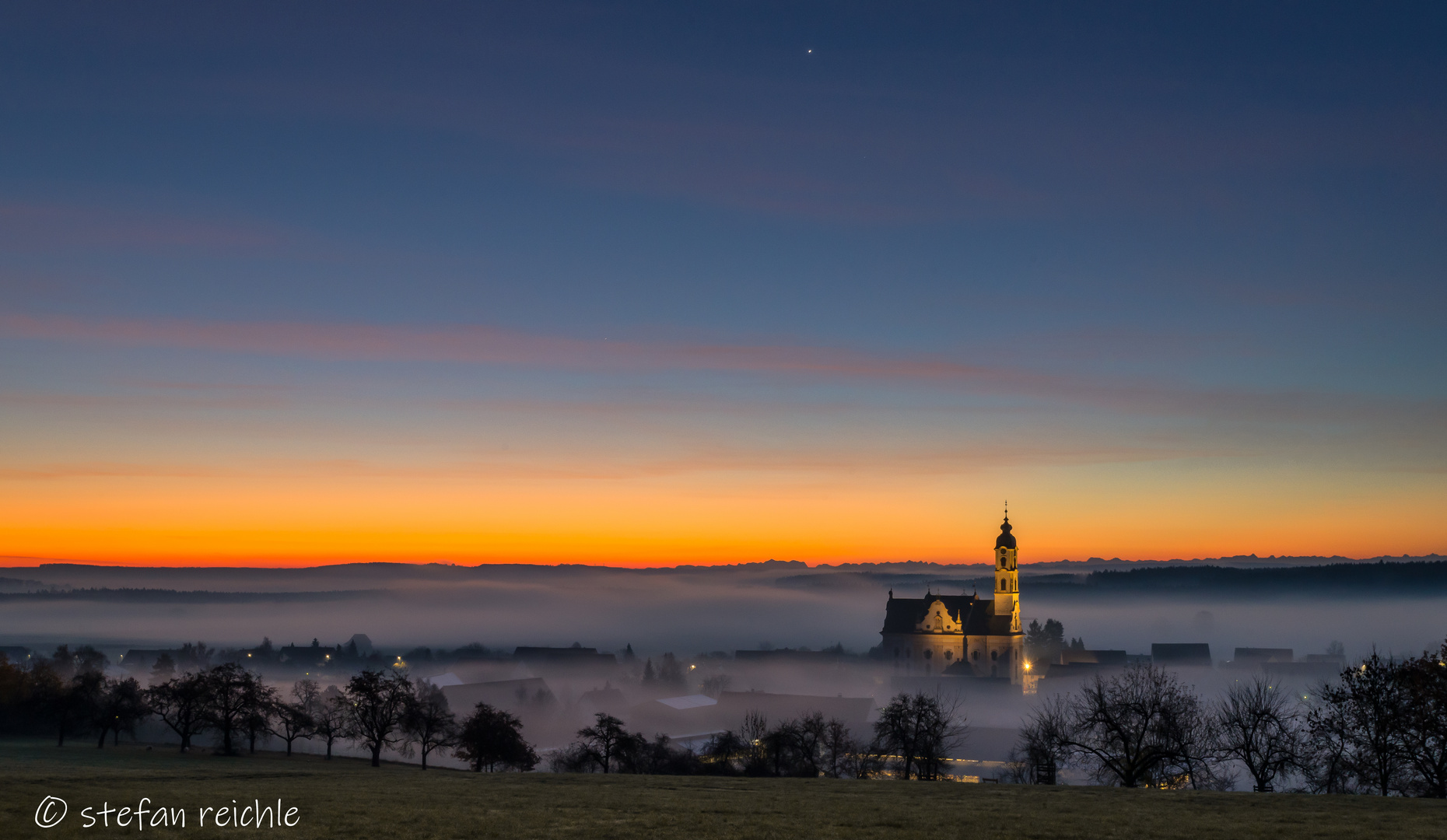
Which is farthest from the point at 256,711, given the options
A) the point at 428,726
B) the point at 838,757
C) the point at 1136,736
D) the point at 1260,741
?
the point at 1260,741

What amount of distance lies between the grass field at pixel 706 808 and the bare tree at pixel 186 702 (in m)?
51.5

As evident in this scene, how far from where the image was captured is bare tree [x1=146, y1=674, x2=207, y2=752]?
87.2m

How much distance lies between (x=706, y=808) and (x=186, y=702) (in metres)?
75.9

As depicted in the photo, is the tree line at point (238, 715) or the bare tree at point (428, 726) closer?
the tree line at point (238, 715)

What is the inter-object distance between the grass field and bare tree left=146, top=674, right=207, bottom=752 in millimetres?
51471

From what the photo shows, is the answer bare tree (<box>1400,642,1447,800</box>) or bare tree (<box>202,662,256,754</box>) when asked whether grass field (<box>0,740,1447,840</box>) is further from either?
bare tree (<box>202,662,256,754</box>)

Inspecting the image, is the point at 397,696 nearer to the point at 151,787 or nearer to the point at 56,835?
the point at 151,787

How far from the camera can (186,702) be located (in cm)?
8831

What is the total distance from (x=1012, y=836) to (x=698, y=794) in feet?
39.7

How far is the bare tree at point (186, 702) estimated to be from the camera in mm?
87188

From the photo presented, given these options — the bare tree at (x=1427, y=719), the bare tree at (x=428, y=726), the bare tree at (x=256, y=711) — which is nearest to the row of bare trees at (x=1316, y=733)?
the bare tree at (x=1427, y=719)

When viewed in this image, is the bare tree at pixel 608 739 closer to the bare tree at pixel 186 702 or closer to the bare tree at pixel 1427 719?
the bare tree at pixel 186 702

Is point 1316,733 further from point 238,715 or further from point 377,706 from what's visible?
point 238,715

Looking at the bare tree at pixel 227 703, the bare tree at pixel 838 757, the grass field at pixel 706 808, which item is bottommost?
the bare tree at pixel 838 757
